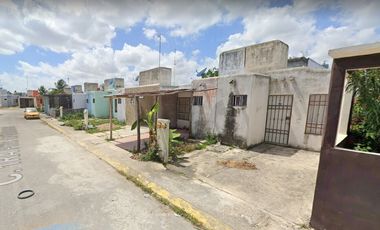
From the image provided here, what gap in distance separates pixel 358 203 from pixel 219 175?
3310 millimetres

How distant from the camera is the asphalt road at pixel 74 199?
355 cm

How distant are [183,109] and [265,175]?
8.61 meters

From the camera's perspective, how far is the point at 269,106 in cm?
897

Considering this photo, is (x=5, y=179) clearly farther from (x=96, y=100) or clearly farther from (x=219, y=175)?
(x=96, y=100)

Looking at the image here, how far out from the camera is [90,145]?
9617mm

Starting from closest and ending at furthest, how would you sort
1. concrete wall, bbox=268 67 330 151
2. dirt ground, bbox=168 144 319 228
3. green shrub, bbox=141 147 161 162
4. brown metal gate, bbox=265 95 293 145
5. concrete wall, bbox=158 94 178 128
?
dirt ground, bbox=168 144 319 228, green shrub, bbox=141 147 161 162, concrete wall, bbox=268 67 330 151, brown metal gate, bbox=265 95 293 145, concrete wall, bbox=158 94 178 128

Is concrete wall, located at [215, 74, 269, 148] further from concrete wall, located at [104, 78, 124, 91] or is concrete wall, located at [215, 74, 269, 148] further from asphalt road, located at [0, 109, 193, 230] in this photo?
concrete wall, located at [104, 78, 124, 91]

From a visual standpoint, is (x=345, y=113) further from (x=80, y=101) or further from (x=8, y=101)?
(x=8, y=101)

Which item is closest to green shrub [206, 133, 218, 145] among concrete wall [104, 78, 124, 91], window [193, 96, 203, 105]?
window [193, 96, 203, 105]

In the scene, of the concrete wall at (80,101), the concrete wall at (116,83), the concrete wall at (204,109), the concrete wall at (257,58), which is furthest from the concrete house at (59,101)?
the concrete wall at (204,109)

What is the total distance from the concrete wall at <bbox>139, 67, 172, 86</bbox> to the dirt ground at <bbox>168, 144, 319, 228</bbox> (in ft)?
25.8

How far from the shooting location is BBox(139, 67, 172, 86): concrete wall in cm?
1456

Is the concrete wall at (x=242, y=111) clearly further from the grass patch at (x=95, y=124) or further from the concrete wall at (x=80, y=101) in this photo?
the concrete wall at (x=80, y=101)

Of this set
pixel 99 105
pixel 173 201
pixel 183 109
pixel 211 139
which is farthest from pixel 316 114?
pixel 99 105
